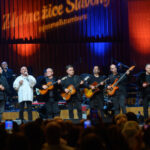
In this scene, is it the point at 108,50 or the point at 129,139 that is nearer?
the point at 129,139

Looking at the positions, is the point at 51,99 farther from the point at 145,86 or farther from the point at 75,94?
the point at 145,86

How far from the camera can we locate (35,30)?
1536 cm

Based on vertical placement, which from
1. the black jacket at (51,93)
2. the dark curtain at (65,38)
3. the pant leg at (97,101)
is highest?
the dark curtain at (65,38)

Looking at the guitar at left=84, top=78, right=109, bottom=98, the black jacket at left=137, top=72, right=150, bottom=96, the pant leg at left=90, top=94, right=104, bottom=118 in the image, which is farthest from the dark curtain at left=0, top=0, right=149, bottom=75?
the black jacket at left=137, top=72, right=150, bottom=96

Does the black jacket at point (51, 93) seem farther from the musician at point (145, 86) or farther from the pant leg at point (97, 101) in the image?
the musician at point (145, 86)

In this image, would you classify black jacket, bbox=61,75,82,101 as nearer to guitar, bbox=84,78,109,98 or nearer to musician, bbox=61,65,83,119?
musician, bbox=61,65,83,119

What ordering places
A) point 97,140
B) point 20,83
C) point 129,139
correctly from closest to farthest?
point 97,140
point 129,139
point 20,83

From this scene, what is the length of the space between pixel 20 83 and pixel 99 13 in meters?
7.80

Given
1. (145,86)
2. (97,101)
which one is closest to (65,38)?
(97,101)

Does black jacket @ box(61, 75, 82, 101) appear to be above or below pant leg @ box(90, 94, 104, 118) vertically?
above

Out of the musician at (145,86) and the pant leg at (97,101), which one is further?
the pant leg at (97,101)

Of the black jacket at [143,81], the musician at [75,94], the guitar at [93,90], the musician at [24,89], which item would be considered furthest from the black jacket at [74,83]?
the black jacket at [143,81]

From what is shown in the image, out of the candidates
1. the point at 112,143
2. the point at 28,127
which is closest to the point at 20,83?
the point at 28,127

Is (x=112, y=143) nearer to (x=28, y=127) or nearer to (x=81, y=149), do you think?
(x=81, y=149)
